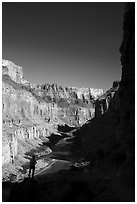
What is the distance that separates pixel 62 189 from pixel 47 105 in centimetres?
15397

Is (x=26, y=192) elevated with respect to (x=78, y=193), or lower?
lower

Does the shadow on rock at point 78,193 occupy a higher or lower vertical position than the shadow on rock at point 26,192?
higher

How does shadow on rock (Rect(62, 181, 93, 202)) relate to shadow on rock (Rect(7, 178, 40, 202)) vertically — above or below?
above

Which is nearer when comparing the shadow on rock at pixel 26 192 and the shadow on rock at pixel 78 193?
the shadow on rock at pixel 78 193

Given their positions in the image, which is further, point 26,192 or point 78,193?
point 26,192

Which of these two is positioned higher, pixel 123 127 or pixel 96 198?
pixel 123 127

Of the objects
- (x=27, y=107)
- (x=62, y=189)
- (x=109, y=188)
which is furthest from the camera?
(x=27, y=107)

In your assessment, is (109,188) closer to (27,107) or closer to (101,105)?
(101,105)

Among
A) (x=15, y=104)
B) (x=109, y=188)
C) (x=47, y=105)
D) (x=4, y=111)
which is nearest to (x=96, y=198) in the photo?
(x=109, y=188)

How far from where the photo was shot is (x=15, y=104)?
483ft

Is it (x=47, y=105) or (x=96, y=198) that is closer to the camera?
(x=96, y=198)

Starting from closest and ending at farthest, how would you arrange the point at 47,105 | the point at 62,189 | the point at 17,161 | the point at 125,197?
the point at 125,197
the point at 62,189
the point at 17,161
the point at 47,105

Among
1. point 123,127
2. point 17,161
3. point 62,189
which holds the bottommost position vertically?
point 17,161

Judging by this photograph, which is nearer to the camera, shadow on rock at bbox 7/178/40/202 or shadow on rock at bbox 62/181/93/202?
shadow on rock at bbox 62/181/93/202
